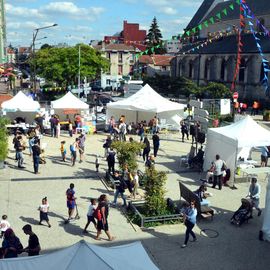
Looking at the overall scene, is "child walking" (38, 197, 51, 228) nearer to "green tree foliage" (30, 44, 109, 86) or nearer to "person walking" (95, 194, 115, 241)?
"person walking" (95, 194, 115, 241)

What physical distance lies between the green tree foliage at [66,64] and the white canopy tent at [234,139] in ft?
131

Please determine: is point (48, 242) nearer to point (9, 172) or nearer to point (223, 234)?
point (223, 234)

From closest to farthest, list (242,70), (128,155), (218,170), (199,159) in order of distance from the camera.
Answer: (128,155) < (218,170) < (199,159) < (242,70)

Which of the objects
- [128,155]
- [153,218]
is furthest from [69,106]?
[153,218]

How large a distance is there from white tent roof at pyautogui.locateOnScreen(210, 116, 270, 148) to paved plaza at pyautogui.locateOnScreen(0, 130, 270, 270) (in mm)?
1837

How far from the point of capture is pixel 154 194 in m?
12.6

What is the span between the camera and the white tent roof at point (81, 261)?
6.66 m

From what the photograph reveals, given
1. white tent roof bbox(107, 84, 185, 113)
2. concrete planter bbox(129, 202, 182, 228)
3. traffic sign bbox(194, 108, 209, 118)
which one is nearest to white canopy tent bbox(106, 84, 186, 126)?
white tent roof bbox(107, 84, 185, 113)

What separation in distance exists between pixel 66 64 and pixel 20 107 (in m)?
29.2

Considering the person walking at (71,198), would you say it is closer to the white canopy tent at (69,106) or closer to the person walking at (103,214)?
the person walking at (103,214)

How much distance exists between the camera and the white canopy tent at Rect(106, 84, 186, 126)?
85.7 feet

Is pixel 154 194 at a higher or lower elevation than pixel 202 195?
higher

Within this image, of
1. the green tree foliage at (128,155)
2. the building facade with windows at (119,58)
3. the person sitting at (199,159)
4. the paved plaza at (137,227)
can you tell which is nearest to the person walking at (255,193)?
the paved plaza at (137,227)

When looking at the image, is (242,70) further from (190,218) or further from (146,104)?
(190,218)
